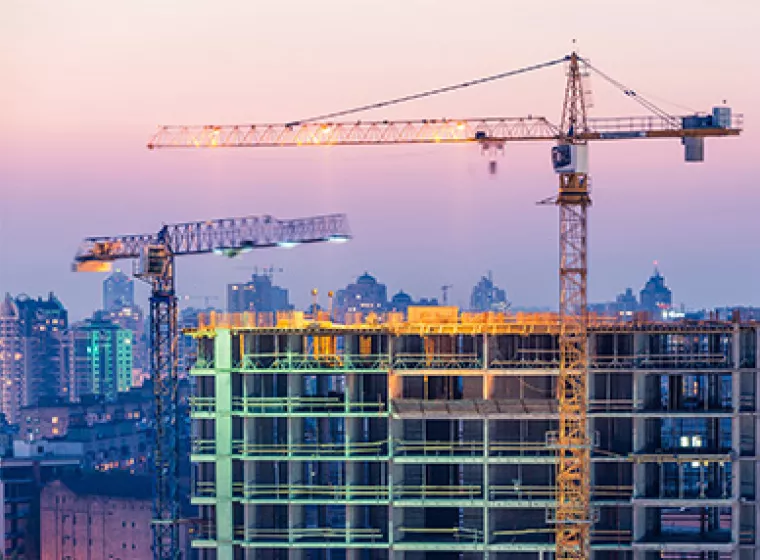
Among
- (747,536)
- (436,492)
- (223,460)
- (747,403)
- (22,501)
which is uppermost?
(747,403)

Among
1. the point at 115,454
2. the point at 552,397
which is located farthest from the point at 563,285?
the point at 115,454

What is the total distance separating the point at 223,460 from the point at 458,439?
33.5 ft

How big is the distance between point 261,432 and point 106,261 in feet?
140

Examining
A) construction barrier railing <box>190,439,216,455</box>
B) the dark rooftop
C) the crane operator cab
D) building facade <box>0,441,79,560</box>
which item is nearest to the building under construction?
construction barrier railing <box>190,439,216,455</box>

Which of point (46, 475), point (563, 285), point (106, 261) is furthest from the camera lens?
point (46, 475)

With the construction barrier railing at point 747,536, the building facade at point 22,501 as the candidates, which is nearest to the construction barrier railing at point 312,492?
the construction barrier railing at point 747,536

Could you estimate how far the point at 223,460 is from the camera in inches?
2894

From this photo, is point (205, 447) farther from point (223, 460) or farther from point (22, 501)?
point (22, 501)

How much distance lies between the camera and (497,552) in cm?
7181

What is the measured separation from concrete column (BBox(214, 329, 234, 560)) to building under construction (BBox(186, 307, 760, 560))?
0.20ft

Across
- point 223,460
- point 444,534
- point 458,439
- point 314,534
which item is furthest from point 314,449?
point 444,534

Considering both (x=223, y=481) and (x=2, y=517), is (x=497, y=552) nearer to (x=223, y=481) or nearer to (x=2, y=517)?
(x=223, y=481)

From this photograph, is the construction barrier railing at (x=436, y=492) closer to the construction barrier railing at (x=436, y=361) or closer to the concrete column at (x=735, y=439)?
the construction barrier railing at (x=436, y=361)

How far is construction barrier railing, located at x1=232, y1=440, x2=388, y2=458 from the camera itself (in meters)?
72.7
